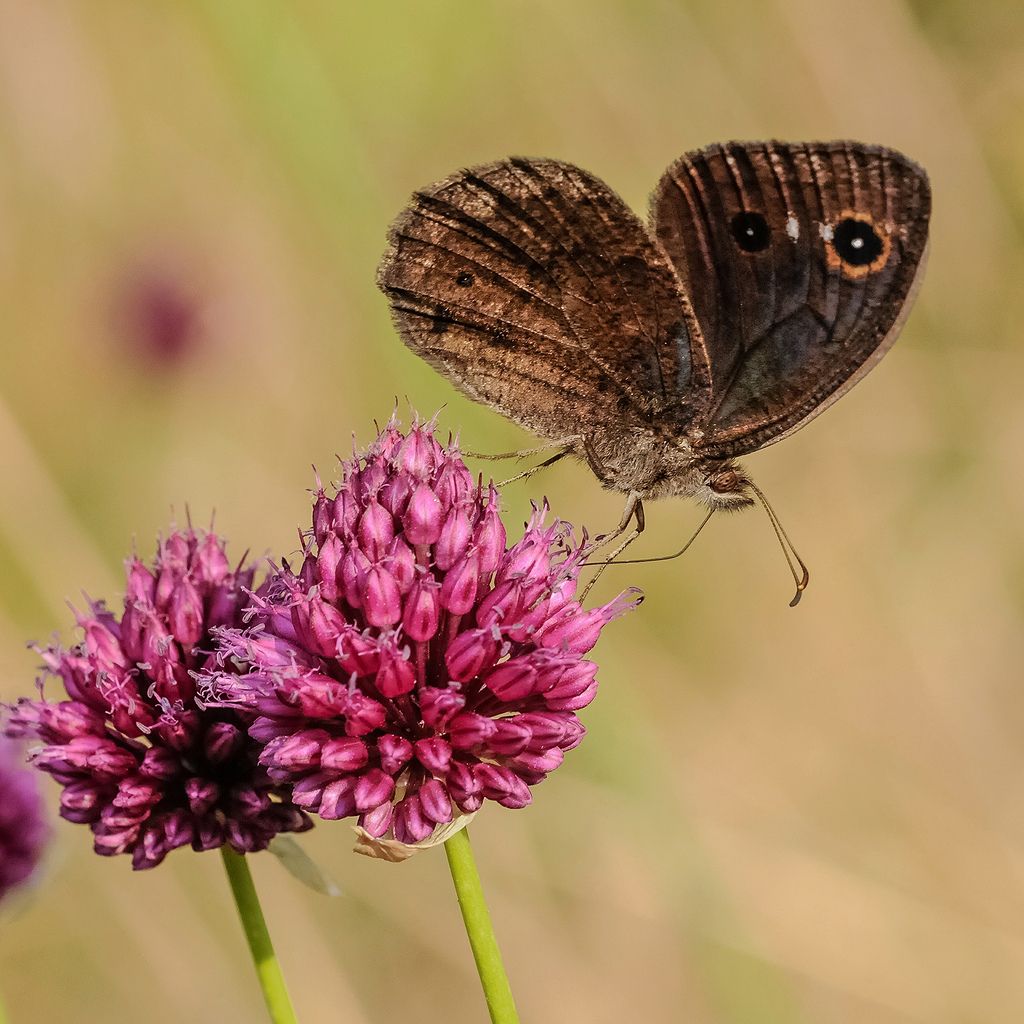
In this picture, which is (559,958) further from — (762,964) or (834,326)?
(834,326)

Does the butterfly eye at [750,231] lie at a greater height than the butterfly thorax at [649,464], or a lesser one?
greater

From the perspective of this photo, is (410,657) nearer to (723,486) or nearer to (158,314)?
(723,486)

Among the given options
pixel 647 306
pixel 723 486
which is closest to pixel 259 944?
pixel 723 486

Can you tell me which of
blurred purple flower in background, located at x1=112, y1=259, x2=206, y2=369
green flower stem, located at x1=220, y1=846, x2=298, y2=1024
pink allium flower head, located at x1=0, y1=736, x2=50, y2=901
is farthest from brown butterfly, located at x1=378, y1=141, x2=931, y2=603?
blurred purple flower in background, located at x1=112, y1=259, x2=206, y2=369

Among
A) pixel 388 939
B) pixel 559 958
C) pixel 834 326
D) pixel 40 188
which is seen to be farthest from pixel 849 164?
pixel 40 188

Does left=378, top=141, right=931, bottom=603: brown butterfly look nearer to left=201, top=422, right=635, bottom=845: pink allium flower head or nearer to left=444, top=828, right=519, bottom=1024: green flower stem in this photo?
left=201, top=422, right=635, bottom=845: pink allium flower head

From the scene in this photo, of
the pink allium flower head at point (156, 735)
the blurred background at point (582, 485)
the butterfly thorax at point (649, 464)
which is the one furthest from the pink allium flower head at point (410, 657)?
the blurred background at point (582, 485)

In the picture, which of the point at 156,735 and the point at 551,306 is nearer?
the point at 156,735

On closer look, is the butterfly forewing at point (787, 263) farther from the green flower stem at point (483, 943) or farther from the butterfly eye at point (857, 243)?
the green flower stem at point (483, 943)
